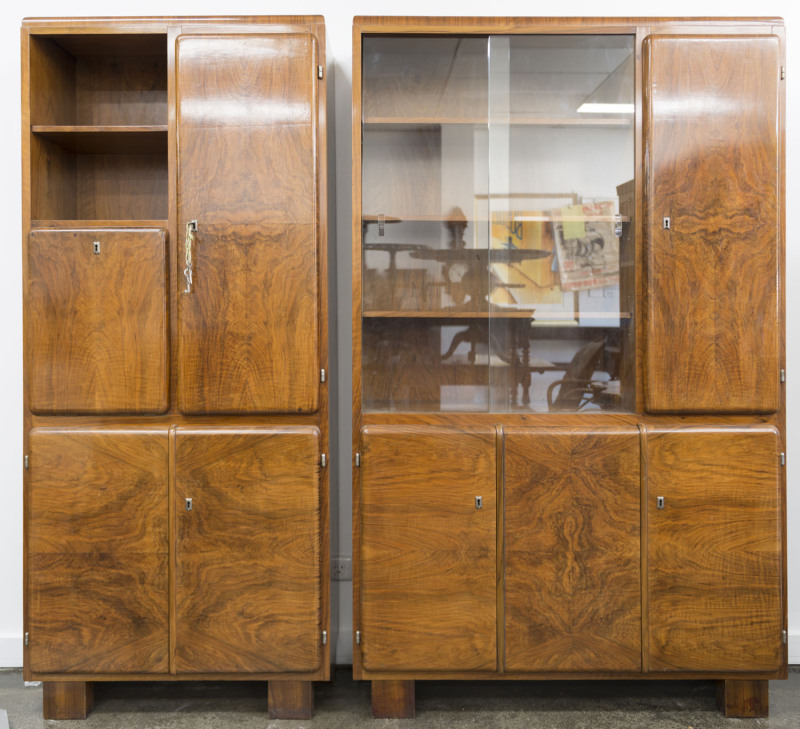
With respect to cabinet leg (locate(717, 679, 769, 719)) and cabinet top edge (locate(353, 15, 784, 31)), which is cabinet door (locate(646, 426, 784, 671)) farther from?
cabinet top edge (locate(353, 15, 784, 31))

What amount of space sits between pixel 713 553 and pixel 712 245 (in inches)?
37.7

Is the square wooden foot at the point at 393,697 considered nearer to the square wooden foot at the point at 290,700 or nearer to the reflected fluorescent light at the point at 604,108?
the square wooden foot at the point at 290,700

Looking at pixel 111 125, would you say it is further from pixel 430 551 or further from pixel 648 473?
pixel 648 473

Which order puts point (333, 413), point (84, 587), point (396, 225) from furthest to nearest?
point (333, 413)
point (396, 225)
point (84, 587)

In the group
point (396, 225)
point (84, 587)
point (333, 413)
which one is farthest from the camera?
point (333, 413)

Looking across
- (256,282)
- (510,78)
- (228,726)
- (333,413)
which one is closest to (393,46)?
(510,78)

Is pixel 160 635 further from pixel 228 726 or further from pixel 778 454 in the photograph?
pixel 778 454

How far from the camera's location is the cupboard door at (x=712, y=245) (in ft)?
6.29

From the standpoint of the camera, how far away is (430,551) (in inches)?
75.8

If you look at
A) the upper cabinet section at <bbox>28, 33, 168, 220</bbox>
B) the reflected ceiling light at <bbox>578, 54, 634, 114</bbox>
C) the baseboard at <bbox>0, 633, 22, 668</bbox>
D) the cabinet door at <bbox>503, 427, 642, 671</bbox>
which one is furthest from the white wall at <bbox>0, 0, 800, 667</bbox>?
the cabinet door at <bbox>503, 427, 642, 671</bbox>

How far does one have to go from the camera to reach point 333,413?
89.4 inches

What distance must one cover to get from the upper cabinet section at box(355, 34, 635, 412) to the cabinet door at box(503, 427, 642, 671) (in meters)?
0.20

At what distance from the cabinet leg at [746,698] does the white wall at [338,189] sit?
1.58ft

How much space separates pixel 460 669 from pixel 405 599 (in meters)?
0.28
